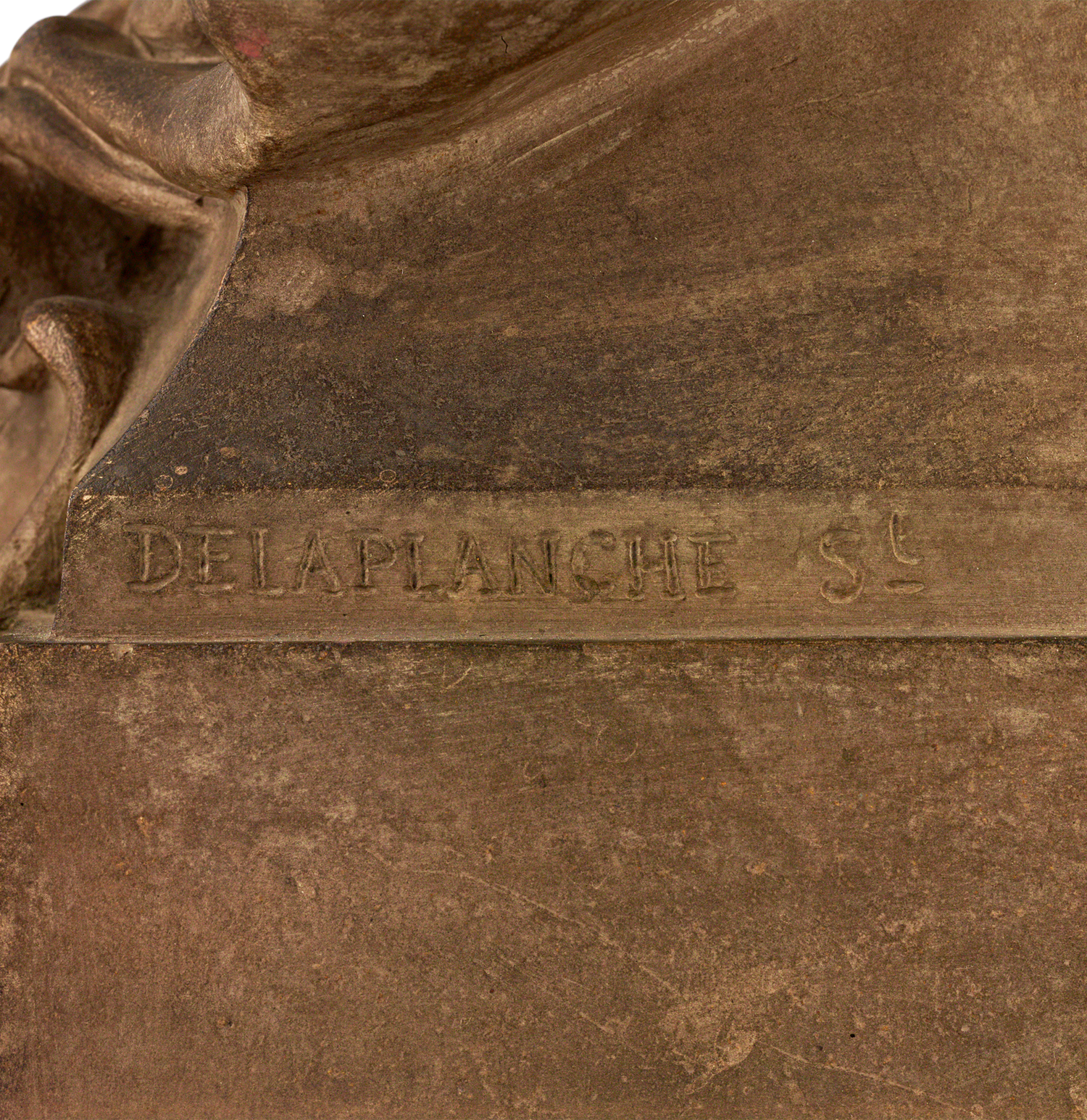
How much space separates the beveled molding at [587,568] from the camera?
87.7 inches

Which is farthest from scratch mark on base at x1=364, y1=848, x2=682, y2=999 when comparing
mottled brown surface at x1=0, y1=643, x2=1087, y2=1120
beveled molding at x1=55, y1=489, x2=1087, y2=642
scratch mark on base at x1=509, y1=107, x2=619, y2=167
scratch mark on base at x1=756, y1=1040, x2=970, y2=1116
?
scratch mark on base at x1=509, y1=107, x2=619, y2=167

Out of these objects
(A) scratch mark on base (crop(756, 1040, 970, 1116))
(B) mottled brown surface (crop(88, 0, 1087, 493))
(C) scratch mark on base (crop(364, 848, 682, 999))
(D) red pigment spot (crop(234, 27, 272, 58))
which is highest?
(D) red pigment spot (crop(234, 27, 272, 58))

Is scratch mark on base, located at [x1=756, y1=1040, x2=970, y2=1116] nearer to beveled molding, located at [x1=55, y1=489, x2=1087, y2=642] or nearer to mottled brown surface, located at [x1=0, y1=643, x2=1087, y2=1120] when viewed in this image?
mottled brown surface, located at [x1=0, y1=643, x2=1087, y2=1120]

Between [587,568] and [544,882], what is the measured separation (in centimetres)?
70

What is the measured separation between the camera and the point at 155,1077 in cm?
219

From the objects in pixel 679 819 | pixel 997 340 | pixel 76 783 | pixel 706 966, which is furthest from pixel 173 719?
pixel 997 340

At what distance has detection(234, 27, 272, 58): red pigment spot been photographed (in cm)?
210

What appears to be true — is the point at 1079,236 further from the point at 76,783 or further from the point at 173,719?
the point at 76,783

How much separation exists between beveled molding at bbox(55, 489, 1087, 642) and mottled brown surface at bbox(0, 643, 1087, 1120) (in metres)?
0.07

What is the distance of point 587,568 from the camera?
2.23 meters

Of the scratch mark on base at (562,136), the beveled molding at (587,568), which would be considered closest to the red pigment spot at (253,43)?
the scratch mark on base at (562,136)

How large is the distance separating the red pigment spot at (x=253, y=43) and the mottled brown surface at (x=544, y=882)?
50.4 inches

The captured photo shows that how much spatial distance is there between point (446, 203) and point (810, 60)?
0.91 m

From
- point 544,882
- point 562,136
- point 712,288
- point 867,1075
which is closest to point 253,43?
point 562,136
